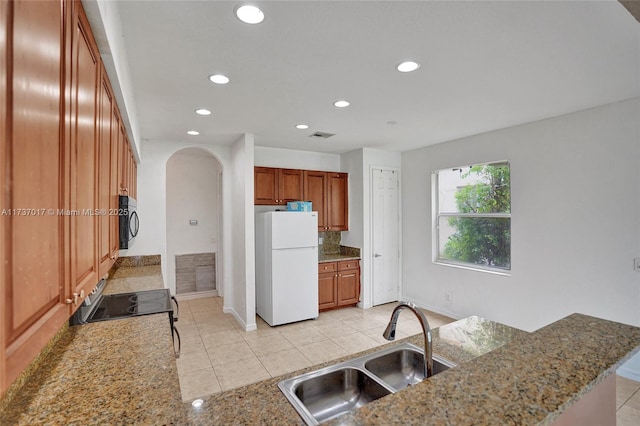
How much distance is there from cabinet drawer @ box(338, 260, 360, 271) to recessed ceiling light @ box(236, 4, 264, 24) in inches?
146

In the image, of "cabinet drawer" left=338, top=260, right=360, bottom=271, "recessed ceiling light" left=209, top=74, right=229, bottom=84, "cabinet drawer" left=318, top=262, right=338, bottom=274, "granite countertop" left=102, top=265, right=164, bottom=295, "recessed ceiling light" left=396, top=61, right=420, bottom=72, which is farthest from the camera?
"cabinet drawer" left=338, top=260, right=360, bottom=271

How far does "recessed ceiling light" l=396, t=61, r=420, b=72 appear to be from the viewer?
2.13m

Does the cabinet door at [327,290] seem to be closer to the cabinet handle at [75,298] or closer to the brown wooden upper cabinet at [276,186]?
the brown wooden upper cabinet at [276,186]

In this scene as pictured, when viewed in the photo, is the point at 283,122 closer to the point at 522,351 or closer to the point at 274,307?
the point at 274,307

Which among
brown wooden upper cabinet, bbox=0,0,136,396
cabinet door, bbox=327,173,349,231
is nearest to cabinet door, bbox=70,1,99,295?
brown wooden upper cabinet, bbox=0,0,136,396

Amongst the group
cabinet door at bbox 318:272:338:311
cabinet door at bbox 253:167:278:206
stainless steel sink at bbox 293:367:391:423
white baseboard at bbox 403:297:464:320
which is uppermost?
cabinet door at bbox 253:167:278:206

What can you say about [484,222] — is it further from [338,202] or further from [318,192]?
[318,192]

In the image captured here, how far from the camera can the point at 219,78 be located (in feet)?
7.72

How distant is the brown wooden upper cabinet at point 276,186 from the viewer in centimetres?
460

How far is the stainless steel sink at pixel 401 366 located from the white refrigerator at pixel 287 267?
115 inches

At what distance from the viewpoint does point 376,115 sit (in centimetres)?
327

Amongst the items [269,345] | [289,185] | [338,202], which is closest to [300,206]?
[289,185]

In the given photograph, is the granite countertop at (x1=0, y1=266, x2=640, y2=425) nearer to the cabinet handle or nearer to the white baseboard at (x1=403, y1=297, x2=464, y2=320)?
the cabinet handle

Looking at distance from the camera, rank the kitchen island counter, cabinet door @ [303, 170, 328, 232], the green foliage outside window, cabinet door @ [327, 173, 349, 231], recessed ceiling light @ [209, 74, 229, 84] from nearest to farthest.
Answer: the kitchen island counter < recessed ceiling light @ [209, 74, 229, 84] < the green foliage outside window < cabinet door @ [303, 170, 328, 232] < cabinet door @ [327, 173, 349, 231]
